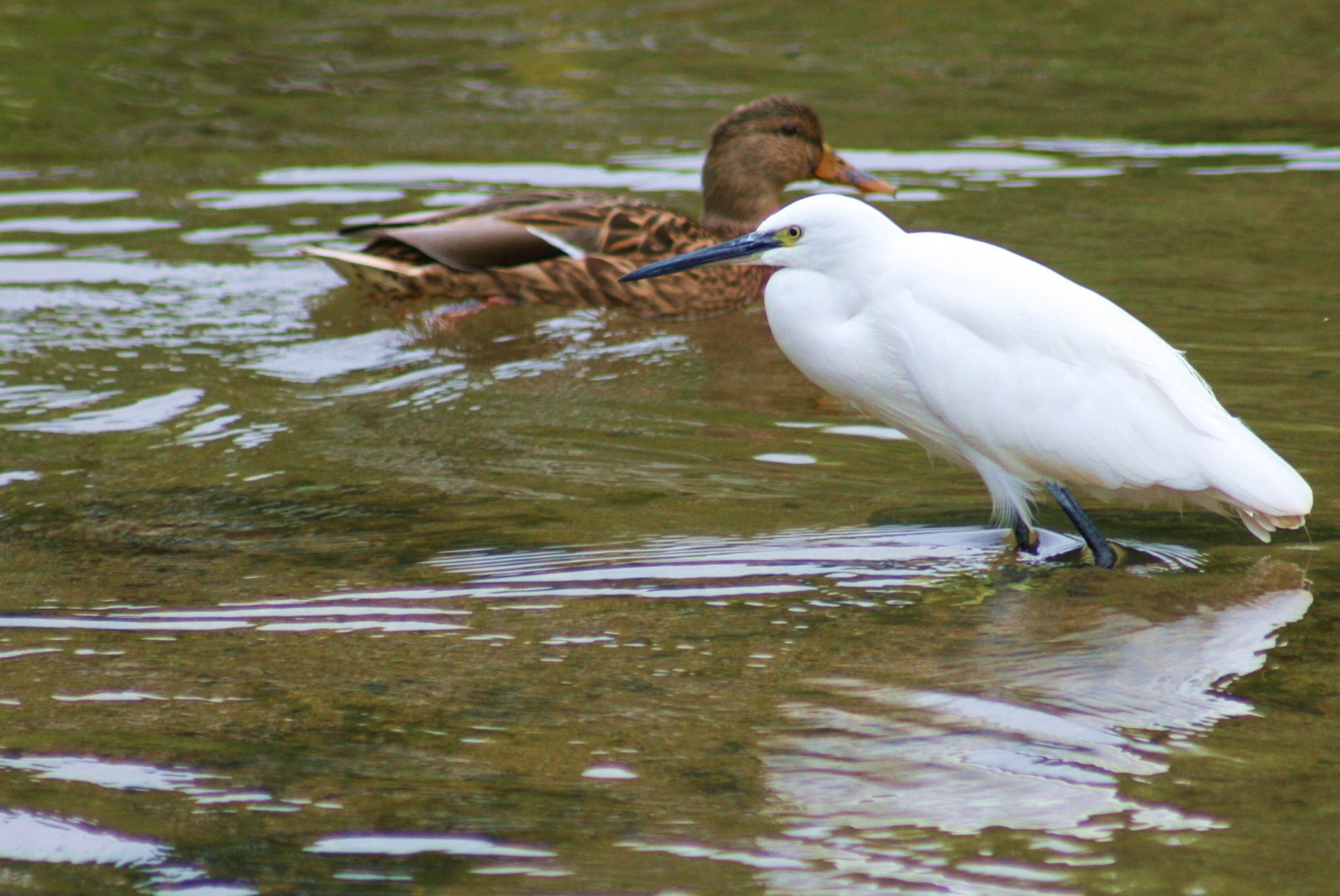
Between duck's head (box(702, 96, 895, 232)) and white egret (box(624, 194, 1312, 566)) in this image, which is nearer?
white egret (box(624, 194, 1312, 566))

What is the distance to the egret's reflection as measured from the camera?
3.31 m

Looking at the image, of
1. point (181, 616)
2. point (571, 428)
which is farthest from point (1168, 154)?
point (181, 616)

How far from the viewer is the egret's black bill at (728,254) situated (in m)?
5.23

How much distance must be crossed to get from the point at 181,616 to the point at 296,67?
383 inches

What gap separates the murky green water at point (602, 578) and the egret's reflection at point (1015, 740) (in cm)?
1

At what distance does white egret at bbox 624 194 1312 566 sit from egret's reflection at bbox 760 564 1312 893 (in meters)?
0.44

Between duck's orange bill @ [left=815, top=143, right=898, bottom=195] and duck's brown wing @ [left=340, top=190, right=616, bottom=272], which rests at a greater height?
duck's orange bill @ [left=815, top=143, right=898, bottom=195]

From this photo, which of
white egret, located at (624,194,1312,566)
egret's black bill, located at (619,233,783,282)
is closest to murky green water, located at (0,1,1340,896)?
white egret, located at (624,194,1312,566)

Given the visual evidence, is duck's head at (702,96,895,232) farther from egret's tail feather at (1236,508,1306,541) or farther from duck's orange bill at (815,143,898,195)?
egret's tail feather at (1236,508,1306,541)

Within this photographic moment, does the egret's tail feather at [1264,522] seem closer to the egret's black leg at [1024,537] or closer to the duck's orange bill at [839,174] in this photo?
the egret's black leg at [1024,537]

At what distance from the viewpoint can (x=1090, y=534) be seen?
5043 mm

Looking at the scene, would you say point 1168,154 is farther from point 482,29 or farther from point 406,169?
point 482,29

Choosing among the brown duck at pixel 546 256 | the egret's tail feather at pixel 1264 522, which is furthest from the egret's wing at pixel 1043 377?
the brown duck at pixel 546 256

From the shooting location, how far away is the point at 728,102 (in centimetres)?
1222
